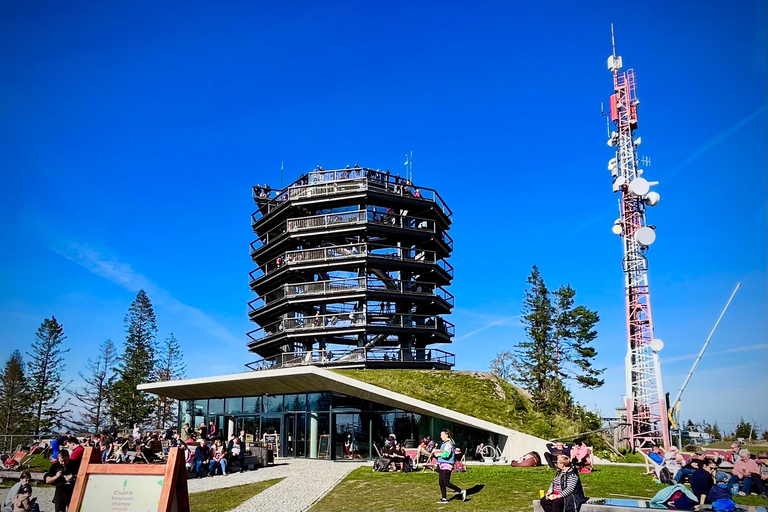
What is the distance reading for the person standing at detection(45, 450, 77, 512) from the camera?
13266 mm

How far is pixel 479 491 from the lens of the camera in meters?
16.8

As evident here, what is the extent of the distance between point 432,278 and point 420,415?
1311 cm

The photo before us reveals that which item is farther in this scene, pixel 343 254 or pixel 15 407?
pixel 15 407

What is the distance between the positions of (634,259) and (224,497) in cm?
2569

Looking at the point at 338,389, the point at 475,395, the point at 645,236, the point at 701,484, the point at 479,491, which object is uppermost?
the point at 645,236

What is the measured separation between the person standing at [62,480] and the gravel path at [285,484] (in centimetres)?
265

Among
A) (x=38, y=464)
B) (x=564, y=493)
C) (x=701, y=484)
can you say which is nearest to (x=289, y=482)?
(x=564, y=493)

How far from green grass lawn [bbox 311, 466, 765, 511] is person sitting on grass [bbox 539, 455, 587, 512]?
3286 millimetres

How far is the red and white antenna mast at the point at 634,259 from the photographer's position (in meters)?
32.6

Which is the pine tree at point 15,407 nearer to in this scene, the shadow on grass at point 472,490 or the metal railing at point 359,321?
the metal railing at point 359,321

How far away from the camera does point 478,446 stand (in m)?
28.0

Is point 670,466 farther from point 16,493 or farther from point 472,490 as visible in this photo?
point 16,493

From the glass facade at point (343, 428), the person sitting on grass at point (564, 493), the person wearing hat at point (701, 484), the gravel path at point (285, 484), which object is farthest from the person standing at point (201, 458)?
the person wearing hat at point (701, 484)

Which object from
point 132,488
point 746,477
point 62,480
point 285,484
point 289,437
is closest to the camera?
point 132,488
